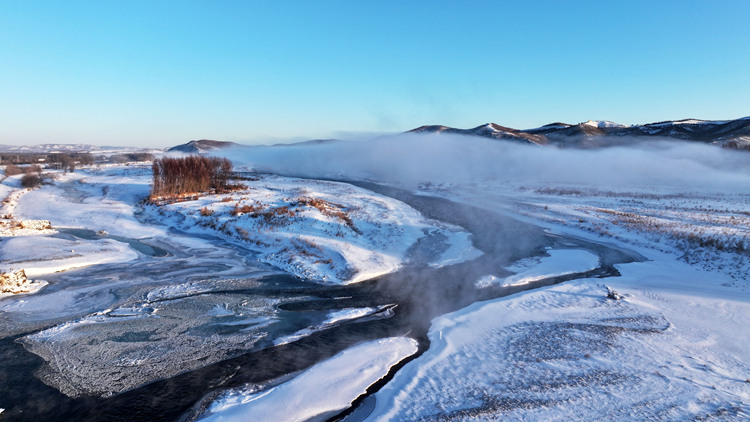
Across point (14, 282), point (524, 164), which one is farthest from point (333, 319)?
point (524, 164)

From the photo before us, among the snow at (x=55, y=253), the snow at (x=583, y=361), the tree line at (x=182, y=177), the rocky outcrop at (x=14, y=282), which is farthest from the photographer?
the tree line at (x=182, y=177)

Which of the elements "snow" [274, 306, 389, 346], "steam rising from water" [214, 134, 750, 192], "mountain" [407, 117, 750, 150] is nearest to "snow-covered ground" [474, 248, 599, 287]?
"snow" [274, 306, 389, 346]

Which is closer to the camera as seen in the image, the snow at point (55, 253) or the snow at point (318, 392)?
the snow at point (318, 392)

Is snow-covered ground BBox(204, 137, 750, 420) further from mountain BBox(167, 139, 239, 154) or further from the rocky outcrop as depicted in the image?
mountain BBox(167, 139, 239, 154)

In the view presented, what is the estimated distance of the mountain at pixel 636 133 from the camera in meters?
79.2

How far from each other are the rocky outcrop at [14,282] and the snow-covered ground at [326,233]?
818 cm

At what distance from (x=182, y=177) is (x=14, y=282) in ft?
85.9

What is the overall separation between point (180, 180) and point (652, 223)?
38922mm

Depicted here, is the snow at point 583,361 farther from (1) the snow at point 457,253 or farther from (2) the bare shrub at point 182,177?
(2) the bare shrub at point 182,177

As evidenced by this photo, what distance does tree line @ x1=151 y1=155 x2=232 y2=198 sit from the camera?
120ft

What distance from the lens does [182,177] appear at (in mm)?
37625

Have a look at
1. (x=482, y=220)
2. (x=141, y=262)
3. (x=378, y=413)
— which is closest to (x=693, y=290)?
(x=378, y=413)

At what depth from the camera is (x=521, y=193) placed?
46344 millimetres

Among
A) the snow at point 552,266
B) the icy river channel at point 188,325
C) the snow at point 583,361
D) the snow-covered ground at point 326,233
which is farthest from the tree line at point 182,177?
the snow at point 583,361
